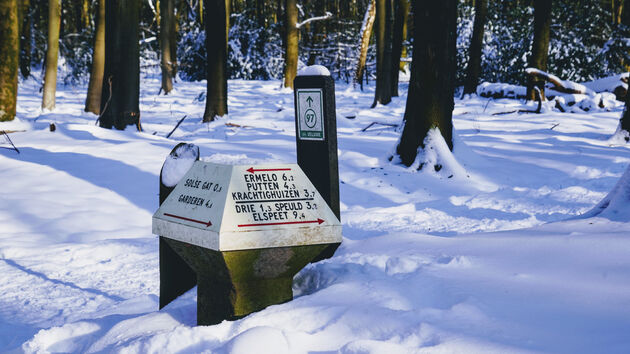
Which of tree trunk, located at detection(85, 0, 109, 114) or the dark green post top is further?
tree trunk, located at detection(85, 0, 109, 114)

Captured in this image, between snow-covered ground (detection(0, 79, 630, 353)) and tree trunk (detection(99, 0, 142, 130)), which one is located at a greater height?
tree trunk (detection(99, 0, 142, 130))

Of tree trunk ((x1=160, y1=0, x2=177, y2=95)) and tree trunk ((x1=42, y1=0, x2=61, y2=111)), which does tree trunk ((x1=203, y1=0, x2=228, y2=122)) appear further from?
tree trunk ((x1=160, y1=0, x2=177, y2=95))

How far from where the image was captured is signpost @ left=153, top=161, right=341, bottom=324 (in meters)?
2.85

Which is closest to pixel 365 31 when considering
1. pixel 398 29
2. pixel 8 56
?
pixel 398 29

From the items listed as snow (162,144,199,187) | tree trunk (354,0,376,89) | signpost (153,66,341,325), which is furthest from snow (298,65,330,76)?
tree trunk (354,0,376,89)

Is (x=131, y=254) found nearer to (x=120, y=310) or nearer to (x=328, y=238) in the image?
(x=120, y=310)

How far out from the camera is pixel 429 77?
8.68 metres

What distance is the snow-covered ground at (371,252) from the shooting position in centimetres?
256

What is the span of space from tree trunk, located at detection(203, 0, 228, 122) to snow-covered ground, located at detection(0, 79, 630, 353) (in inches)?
60.2

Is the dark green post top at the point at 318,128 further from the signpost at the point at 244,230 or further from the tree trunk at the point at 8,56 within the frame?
the tree trunk at the point at 8,56

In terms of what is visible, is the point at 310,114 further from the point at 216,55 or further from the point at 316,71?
the point at 216,55

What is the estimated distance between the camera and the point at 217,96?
13883 mm

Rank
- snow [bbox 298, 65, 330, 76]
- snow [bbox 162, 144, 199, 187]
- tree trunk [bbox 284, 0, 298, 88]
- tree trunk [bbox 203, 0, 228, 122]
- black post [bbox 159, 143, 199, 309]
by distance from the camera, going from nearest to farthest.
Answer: snow [bbox 162, 144, 199, 187] → black post [bbox 159, 143, 199, 309] → snow [bbox 298, 65, 330, 76] → tree trunk [bbox 203, 0, 228, 122] → tree trunk [bbox 284, 0, 298, 88]

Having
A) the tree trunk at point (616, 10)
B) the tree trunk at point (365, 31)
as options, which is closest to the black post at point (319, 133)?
the tree trunk at point (365, 31)
